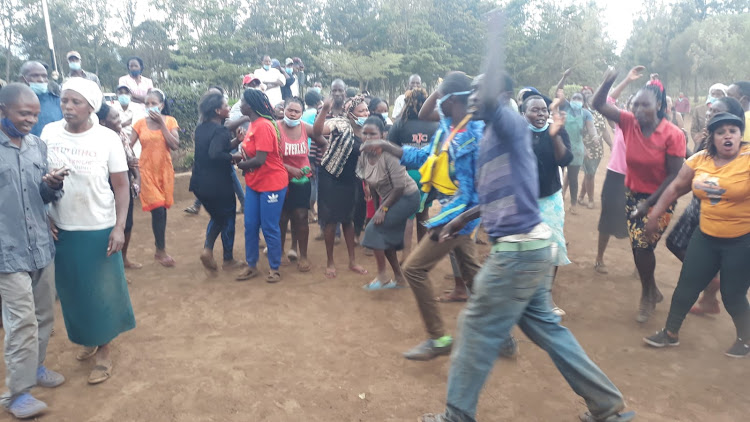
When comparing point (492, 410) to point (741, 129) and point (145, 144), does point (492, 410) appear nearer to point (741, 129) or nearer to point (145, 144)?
point (741, 129)

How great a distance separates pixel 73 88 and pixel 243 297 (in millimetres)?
2514

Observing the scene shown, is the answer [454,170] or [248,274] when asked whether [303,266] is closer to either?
[248,274]

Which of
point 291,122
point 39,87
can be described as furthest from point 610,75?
point 39,87

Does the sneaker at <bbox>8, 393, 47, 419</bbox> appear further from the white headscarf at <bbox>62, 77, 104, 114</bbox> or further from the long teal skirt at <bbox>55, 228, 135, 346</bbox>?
the white headscarf at <bbox>62, 77, 104, 114</bbox>

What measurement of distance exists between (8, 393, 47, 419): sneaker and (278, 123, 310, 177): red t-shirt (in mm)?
3079

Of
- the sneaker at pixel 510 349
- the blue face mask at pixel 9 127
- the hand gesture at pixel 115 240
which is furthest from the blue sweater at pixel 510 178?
the blue face mask at pixel 9 127

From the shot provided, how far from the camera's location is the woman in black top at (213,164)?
5336 mm

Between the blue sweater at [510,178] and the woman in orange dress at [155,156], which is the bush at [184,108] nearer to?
the woman in orange dress at [155,156]

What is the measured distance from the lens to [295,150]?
17.7 ft

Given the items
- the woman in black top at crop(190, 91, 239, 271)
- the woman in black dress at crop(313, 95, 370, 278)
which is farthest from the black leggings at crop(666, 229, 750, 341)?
the woman in black top at crop(190, 91, 239, 271)

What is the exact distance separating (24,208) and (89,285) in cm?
65

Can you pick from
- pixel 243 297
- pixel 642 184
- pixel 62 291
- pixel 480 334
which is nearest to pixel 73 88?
pixel 62 291

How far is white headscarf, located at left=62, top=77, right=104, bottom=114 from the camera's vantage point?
3.16 metres

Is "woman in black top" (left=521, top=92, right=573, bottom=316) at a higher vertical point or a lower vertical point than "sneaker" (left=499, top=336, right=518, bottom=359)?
higher
